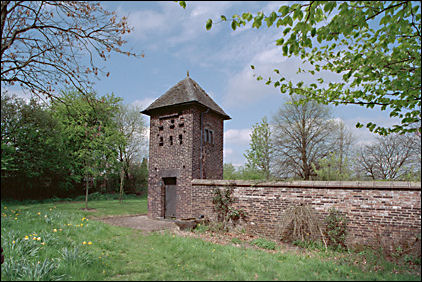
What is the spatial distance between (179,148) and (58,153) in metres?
16.0

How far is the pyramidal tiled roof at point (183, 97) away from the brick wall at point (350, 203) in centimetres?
501

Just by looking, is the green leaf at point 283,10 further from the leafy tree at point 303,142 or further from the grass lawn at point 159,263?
the leafy tree at point 303,142

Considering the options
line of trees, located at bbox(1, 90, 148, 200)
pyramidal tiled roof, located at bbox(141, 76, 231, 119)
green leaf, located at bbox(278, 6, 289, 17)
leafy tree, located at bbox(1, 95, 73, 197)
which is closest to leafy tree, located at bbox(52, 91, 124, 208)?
line of trees, located at bbox(1, 90, 148, 200)

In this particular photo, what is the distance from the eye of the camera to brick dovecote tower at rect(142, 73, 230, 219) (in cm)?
1282

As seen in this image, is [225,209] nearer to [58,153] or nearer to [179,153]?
[179,153]

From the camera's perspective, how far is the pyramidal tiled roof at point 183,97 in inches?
523

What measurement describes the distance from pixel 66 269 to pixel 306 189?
7541mm

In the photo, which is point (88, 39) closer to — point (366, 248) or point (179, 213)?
point (179, 213)

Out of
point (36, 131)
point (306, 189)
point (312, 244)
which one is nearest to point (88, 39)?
point (306, 189)

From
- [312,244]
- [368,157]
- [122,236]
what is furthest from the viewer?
[368,157]

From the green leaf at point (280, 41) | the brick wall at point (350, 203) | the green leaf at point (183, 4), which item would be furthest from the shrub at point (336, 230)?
the green leaf at point (183, 4)

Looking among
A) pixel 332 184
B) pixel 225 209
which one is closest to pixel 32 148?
pixel 225 209

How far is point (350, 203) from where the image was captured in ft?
26.8

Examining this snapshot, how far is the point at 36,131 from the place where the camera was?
2122 centimetres
